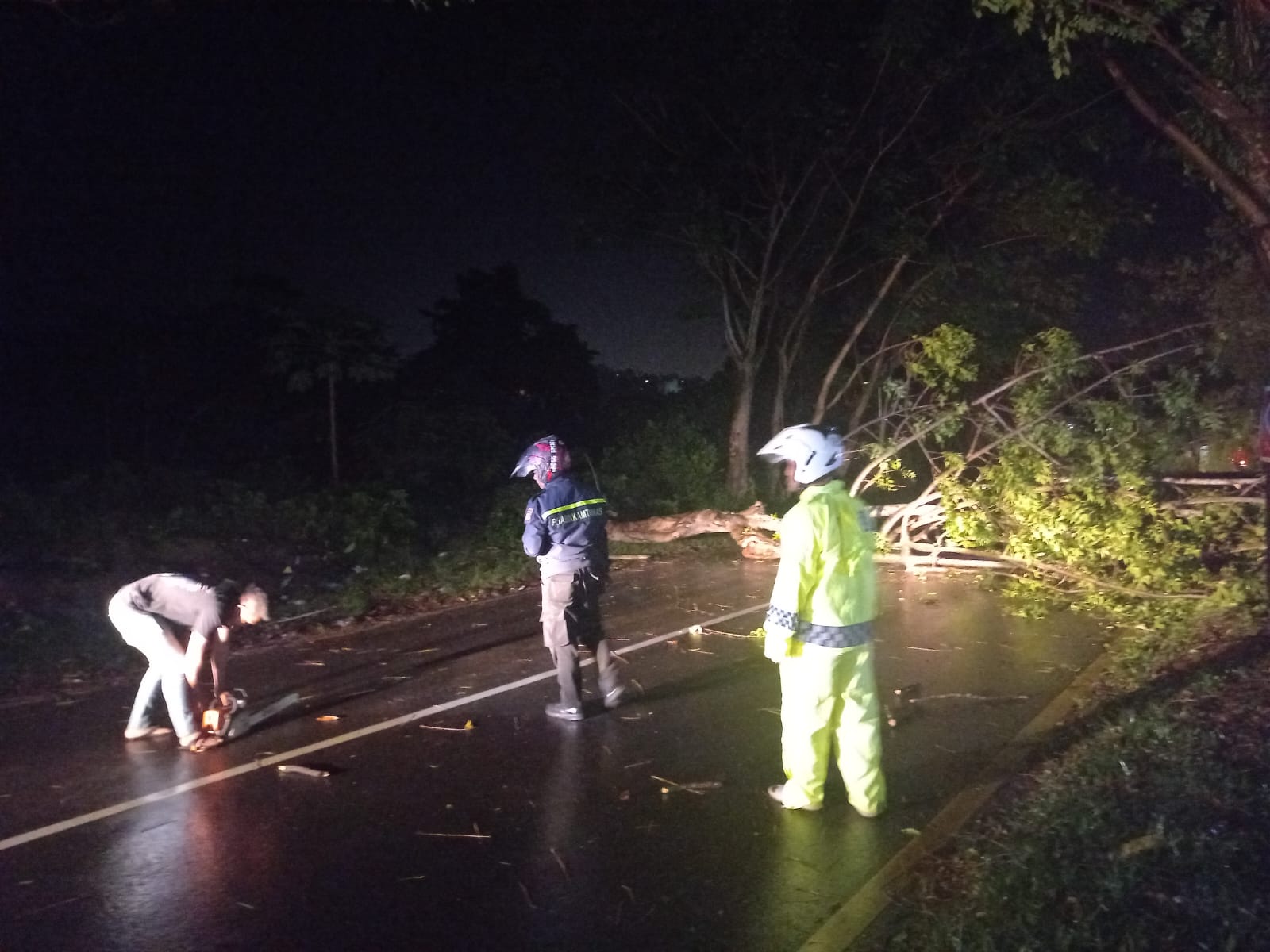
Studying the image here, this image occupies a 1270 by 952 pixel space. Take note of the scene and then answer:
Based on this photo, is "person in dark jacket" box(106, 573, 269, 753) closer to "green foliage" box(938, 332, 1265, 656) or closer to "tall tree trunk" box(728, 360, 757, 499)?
"green foliage" box(938, 332, 1265, 656)

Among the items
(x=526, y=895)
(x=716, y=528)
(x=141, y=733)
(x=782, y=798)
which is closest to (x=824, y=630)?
(x=782, y=798)

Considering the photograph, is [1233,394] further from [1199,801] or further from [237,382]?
[237,382]

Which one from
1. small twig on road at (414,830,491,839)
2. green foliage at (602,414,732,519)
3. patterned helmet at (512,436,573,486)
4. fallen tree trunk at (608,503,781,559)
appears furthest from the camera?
green foliage at (602,414,732,519)

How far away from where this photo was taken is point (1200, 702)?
22.5ft

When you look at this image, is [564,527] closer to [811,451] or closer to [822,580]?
[811,451]

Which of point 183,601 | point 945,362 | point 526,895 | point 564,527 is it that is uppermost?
point 945,362

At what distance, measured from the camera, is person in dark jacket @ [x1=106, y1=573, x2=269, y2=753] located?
6.67 metres

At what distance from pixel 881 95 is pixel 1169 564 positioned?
31.4 feet

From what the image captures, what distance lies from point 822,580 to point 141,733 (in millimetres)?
4479

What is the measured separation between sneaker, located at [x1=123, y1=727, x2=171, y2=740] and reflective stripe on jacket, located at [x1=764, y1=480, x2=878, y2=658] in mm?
4181

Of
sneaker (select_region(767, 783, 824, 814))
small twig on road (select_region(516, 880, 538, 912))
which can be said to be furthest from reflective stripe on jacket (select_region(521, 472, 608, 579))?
small twig on road (select_region(516, 880, 538, 912))

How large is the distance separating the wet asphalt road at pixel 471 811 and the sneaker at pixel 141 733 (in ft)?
0.37

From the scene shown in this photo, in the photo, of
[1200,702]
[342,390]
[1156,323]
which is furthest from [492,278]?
[1200,702]

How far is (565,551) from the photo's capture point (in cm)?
726
